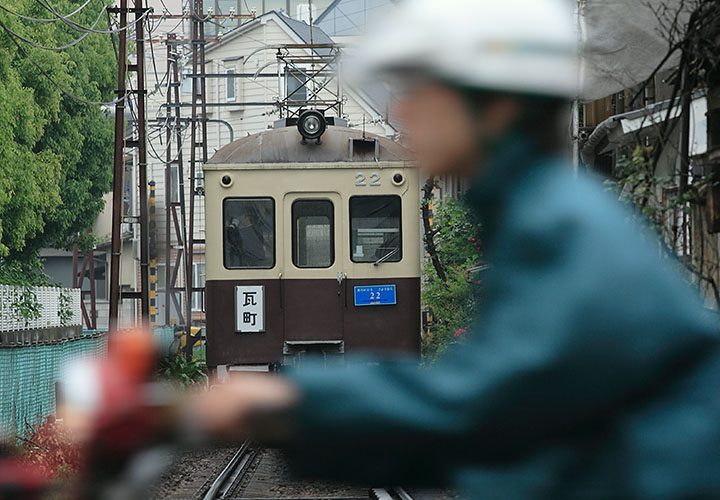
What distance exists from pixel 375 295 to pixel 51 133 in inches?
618

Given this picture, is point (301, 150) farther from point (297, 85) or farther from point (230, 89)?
point (230, 89)

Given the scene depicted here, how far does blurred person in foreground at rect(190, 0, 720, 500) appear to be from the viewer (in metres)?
1.12

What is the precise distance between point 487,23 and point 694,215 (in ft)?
20.1

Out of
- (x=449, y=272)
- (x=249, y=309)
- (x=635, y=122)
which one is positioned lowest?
(x=249, y=309)

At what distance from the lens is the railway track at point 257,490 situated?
9234mm

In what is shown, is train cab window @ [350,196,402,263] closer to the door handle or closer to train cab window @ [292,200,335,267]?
train cab window @ [292,200,335,267]

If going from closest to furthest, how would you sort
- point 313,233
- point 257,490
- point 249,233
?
1. point 257,490
2. point 249,233
3. point 313,233

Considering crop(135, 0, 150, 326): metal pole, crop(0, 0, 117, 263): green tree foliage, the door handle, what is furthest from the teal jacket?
crop(0, 0, 117, 263): green tree foliage

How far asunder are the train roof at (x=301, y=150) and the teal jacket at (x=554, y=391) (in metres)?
10.8

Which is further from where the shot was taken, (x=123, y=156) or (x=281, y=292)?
(x=123, y=156)

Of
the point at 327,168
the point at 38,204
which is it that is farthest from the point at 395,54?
the point at 38,204

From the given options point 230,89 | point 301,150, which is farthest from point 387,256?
point 230,89

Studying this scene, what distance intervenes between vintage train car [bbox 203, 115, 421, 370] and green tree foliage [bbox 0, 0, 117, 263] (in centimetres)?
608

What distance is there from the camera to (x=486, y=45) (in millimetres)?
1188
